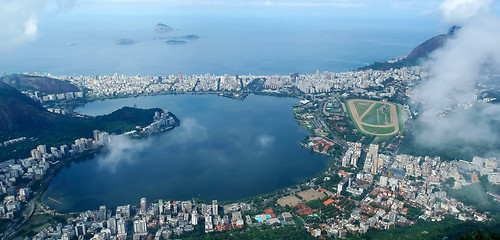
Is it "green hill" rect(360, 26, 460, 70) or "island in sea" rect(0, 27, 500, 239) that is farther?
"green hill" rect(360, 26, 460, 70)

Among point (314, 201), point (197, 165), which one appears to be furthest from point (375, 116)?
point (197, 165)

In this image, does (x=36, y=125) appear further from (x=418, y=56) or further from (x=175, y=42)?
(x=175, y=42)

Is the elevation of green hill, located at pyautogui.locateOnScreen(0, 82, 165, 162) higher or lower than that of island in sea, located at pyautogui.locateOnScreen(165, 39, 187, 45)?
lower

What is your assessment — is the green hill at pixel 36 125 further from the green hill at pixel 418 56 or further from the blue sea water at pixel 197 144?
the green hill at pixel 418 56

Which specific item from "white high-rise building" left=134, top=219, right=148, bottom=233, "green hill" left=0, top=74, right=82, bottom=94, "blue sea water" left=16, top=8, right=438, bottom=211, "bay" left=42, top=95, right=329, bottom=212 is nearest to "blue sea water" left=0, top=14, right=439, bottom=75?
"blue sea water" left=16, top=8, right=438, bottom=211

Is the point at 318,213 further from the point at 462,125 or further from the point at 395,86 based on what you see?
the point at 395,86

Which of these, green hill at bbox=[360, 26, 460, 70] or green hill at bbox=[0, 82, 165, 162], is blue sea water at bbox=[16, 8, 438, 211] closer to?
green hill at bbox=[0, 82, 165, 162]

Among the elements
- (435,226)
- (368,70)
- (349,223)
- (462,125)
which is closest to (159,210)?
(349,223)
